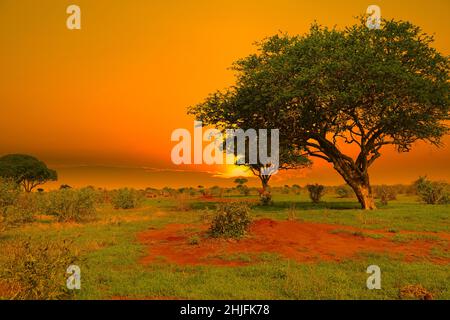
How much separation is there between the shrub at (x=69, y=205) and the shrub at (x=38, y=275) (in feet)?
57.6

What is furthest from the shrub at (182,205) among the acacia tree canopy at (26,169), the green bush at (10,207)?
the acacia tree canopy at (26,169)

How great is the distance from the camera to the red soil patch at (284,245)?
13344 mm

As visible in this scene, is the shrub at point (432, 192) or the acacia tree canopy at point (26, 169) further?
the acacia tree canopy at point (26, 169)

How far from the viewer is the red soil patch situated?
13344mm

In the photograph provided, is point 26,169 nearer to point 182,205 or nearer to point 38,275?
point 182,205

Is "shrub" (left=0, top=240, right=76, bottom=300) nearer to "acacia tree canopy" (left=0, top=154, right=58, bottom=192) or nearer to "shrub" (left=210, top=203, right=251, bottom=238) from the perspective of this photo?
"shrub" (left=210, top=203, right=251, bottom=238)

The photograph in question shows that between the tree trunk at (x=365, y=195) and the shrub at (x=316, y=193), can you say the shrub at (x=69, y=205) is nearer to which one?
the tree trunk at (x=365, y=195)

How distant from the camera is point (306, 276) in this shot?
10.6 meters

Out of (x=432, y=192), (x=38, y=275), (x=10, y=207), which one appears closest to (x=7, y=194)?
(x=10, y=207)

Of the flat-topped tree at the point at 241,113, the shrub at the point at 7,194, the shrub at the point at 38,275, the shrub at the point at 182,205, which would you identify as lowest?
the shrub at the point at 182,205

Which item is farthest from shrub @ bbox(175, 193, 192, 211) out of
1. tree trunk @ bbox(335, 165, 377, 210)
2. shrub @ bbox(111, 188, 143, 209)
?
tree trunk @ bbox(335, 165, 377, 210)

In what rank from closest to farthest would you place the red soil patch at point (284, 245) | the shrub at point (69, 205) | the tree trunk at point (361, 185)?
the red soil patch at point (284, 245) < the shrub at point (69, 205) < the tree trunk at point (361, 185)

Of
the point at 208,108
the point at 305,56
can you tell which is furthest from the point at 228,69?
the point at 305,56

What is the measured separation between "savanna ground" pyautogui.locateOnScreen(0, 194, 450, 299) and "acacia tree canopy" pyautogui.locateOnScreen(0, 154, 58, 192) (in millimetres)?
53771
